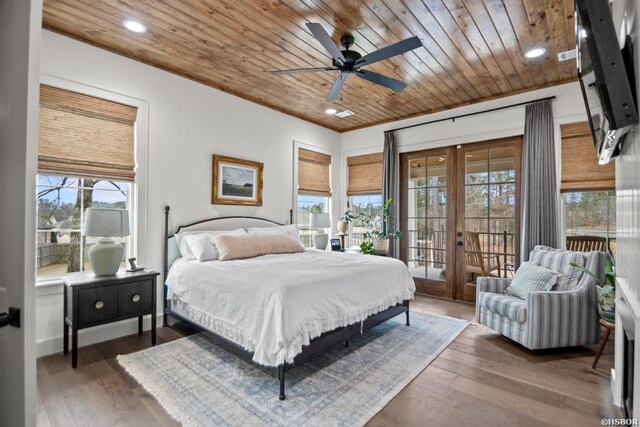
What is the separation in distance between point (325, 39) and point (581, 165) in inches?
138

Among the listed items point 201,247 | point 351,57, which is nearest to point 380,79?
point 351,57

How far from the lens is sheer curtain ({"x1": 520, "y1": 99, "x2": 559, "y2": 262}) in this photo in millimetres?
4012

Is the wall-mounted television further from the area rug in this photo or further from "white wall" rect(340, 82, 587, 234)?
"white wall" rect(340, 82, 587, 234)

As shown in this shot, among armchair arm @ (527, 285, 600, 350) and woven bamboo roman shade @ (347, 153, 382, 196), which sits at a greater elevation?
woven bamboo roman shade @ (347, 153, 382, 196)

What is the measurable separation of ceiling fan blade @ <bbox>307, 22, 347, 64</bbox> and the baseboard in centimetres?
333

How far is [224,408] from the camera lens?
213 cm

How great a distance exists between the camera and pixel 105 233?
9.38ft

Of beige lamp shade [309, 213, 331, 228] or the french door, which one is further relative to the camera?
beige lamp shade [309, 213, 331, 228]

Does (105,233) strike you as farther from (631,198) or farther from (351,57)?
(631,198)

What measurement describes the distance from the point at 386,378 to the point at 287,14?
3.13 metres

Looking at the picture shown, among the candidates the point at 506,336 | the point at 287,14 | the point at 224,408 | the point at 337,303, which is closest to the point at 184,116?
the point at 287,14

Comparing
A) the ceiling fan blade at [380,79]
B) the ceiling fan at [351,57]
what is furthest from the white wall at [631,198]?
the ceiling fan blade at [380,79]

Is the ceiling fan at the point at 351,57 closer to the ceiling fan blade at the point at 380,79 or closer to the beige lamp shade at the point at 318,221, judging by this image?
the ceiling fan blade at the point at 380,79

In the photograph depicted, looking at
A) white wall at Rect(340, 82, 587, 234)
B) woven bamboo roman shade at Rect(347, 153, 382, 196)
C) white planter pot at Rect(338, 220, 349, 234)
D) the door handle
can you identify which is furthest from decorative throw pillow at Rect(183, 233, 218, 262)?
white wall at Rect(340, 82, 587, 234)
